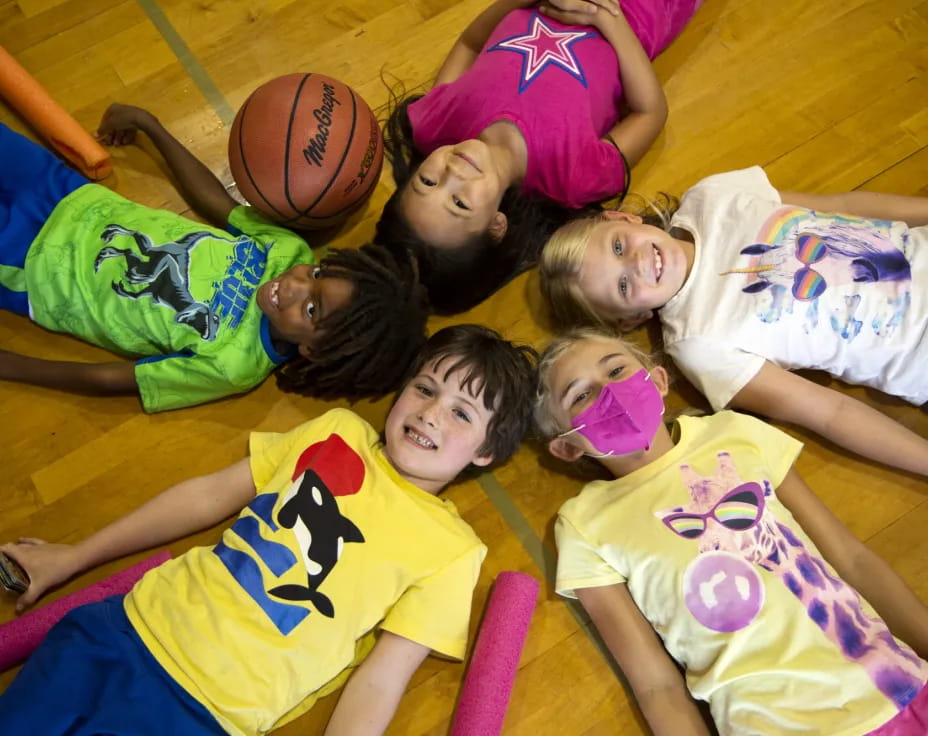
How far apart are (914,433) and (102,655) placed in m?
1.82

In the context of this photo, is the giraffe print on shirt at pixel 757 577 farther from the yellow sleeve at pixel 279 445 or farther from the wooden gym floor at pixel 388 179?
the yellow sleeve at pixel 279 445

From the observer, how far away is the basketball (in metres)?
1.60

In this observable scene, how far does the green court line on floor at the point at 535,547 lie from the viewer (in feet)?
5.31

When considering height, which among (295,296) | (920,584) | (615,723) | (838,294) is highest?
(295,296)

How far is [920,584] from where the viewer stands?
64.1 inches

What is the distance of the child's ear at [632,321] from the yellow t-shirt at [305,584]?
65cm

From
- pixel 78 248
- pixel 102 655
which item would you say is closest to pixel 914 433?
pixel 102 655

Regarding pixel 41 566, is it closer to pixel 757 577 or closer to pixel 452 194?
pixel 452 194

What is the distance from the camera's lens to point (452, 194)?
1663 millimetres

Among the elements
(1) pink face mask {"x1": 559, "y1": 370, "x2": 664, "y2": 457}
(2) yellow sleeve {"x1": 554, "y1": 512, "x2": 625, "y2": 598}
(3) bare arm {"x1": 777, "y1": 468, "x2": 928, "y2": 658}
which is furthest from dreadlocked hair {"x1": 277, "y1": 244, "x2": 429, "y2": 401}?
(3) bare arm {"x1": 777, "y1": 468, "x2": 928, "y2": 658}

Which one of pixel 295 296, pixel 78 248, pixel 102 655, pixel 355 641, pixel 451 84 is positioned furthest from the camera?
pixel 451 84

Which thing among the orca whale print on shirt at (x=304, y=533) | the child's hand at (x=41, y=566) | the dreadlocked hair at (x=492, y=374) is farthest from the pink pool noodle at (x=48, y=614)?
the dreadlocked hair at (x=492, y=374)

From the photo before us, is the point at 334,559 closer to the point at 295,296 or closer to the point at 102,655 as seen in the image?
the point at 102,655

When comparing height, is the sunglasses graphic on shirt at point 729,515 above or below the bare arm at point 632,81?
below
